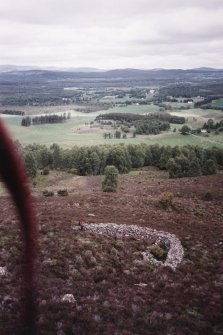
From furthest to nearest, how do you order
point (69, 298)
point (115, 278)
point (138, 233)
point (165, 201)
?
point (165, 201), point (138, 233), point (115, 278), point (69, 298)

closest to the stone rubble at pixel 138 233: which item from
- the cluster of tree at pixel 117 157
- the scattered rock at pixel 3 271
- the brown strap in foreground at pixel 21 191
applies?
the scattered rock at pixel 3 271

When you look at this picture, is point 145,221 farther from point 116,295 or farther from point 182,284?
point 116,295

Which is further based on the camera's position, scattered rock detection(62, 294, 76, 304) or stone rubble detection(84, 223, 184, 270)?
stone rubble detection(84, 223, 184, 270)

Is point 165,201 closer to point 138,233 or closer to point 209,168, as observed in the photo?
point 138,233

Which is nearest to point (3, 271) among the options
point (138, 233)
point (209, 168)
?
point (138, 233)

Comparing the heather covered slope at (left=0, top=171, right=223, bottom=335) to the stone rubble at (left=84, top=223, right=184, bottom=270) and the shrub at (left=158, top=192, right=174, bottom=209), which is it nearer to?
the stone rubble at (left=84, top=223, right=184, bottom=270)

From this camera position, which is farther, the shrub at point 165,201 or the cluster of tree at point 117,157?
the cluster of tree at point 117,157

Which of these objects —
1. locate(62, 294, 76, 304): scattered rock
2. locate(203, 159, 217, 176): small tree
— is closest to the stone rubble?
locate(62, 294, 76, 304): scattered rock

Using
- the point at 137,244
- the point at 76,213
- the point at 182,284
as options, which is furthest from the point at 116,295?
the point at 76,213

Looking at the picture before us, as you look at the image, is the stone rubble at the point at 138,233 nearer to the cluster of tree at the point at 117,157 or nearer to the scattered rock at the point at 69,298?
the scattered rock at the point at 69,298
